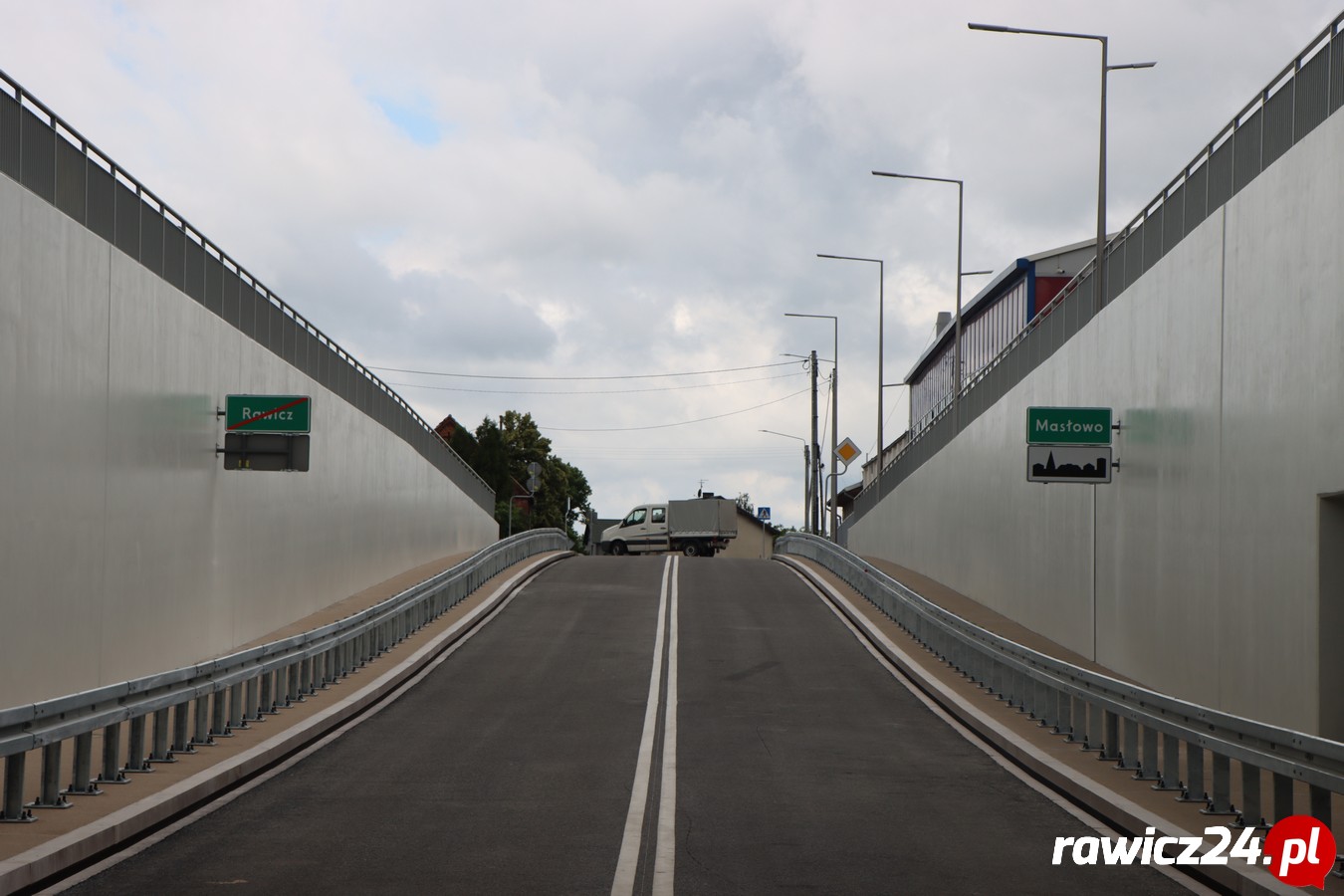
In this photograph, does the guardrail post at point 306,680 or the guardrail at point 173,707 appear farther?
the guardrail post at point 306,680

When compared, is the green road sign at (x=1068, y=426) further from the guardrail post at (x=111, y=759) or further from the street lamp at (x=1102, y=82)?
the guardrail post at (x=111, y=759)

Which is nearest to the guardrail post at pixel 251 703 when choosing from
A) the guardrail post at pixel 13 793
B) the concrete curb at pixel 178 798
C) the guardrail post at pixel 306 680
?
the concrete curb at pixel 178 798

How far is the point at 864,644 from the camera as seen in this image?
26891 mm

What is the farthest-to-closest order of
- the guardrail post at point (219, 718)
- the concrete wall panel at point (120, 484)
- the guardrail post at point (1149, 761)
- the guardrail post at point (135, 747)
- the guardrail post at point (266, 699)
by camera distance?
the guardrail post at point (266, 699) → the concrete wall panel at point (120, 484) → the guardrail post at point (219, 718) → the guardrail post at point (1149, 761) → the guardrail post at point (135, 747)

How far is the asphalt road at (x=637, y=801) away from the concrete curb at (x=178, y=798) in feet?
0.85

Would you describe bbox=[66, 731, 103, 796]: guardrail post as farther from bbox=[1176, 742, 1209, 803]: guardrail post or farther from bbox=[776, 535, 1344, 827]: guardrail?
bbox=[1176, 742, 1209, 803]: guardrail post

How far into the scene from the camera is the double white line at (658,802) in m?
9.03

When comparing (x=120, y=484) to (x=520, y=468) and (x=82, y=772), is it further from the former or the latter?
(x=520, y=468)

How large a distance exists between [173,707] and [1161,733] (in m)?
8.81

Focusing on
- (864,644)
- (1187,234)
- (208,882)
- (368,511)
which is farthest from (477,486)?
(208,882)

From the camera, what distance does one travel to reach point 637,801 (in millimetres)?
11961

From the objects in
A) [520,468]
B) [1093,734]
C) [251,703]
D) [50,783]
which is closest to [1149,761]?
[1093,734]

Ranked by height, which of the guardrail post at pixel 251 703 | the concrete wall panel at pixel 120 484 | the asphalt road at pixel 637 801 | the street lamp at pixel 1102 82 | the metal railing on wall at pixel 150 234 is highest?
the street lamp at pixel 1102 82

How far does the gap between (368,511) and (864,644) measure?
13.5m
